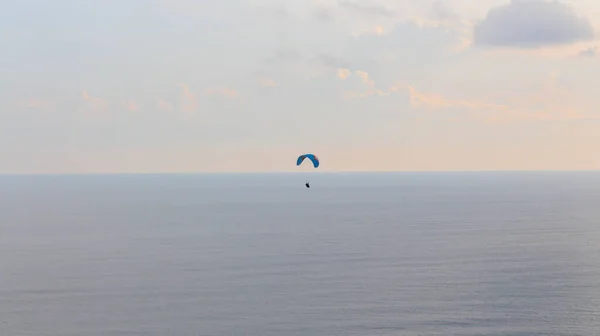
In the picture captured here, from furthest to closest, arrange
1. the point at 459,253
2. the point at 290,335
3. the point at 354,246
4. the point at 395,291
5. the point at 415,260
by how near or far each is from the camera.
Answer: the point at 354,246
the point at 459,253
the point at 415,260
the point at 395,291
the point at 290,335

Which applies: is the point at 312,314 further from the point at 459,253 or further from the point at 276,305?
the point at 459,253

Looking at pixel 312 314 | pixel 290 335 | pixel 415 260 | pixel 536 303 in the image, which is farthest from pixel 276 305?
pixel 415 260

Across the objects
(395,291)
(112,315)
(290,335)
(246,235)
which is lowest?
(290,335)

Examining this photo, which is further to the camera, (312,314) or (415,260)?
(415,260)

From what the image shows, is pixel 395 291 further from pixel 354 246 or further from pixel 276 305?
pixel 354 246

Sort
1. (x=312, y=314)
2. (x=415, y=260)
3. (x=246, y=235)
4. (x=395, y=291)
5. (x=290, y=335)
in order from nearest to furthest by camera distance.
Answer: (x=290, y=335)
(x=312, y=314)
(x=395, y=291)
(x=415, y=260)
(x=246, y=235)

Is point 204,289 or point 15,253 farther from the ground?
point 15,253

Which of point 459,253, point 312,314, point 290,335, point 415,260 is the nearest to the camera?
point 290,335

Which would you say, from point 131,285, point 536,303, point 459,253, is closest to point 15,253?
point 131,285

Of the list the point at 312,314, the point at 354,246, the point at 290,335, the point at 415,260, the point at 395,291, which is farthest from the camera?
the point at 354,246
